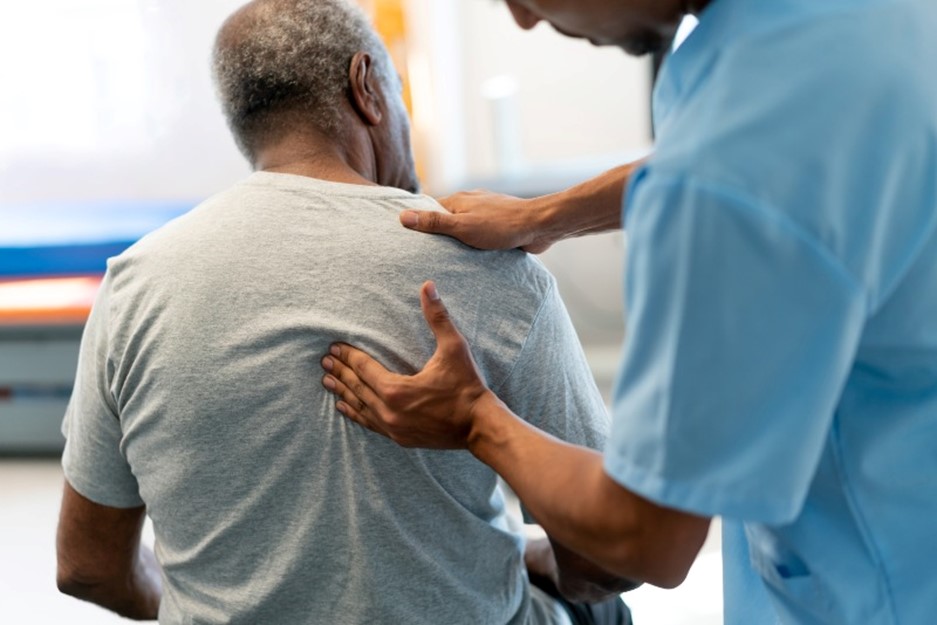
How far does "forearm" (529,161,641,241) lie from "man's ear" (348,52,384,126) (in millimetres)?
243

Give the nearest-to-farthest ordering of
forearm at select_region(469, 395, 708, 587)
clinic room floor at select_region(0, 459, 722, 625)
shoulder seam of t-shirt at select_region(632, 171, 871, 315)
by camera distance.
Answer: shoulder seam of t-shirt at select_region(632, 171, 871, 315), forearm at select_region(469, 395, 708, 587), clinic room floor at select_region(0, 459, 722, 625)

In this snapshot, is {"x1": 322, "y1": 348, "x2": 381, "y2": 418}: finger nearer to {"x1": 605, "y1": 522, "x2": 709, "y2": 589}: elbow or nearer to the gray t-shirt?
the gray t-shirt

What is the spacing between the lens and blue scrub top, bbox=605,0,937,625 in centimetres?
Answer: 75

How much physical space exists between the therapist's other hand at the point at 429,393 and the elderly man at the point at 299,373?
6 cm

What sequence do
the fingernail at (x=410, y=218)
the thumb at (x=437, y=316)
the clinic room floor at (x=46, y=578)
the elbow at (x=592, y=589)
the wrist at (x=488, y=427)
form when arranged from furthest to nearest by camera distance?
the clinic room floor at (x=46, y=578), the elbow at (x=592, y=589), the fingernail at (x=410, y=218), the thumb at (x=437, y=316), the wrist at (x=488, y=427)

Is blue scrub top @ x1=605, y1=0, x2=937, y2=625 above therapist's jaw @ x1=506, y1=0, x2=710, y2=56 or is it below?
below

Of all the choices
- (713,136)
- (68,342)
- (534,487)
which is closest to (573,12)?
(713,136)

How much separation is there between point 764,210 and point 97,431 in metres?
0.93

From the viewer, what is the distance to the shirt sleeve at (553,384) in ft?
4.25

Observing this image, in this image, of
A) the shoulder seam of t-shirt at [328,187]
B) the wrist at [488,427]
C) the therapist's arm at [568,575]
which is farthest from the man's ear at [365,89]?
the therapist's arm at [568,575]

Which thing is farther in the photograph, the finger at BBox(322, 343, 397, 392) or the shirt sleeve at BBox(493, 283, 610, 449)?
the shirt sleeve at BBox(493, 283, 610, 449)

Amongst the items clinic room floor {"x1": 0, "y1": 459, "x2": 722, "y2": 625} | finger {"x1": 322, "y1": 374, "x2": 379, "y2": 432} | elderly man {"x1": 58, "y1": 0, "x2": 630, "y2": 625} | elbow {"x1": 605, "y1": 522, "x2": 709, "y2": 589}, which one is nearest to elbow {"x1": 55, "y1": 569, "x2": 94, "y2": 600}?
elderly man {"x1": 58, "y1": 0, "x2": 630, "y2": 625}

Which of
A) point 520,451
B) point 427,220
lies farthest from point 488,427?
point 427,220

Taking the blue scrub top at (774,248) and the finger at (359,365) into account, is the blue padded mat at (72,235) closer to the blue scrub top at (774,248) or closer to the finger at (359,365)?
the finger at (359,365)
